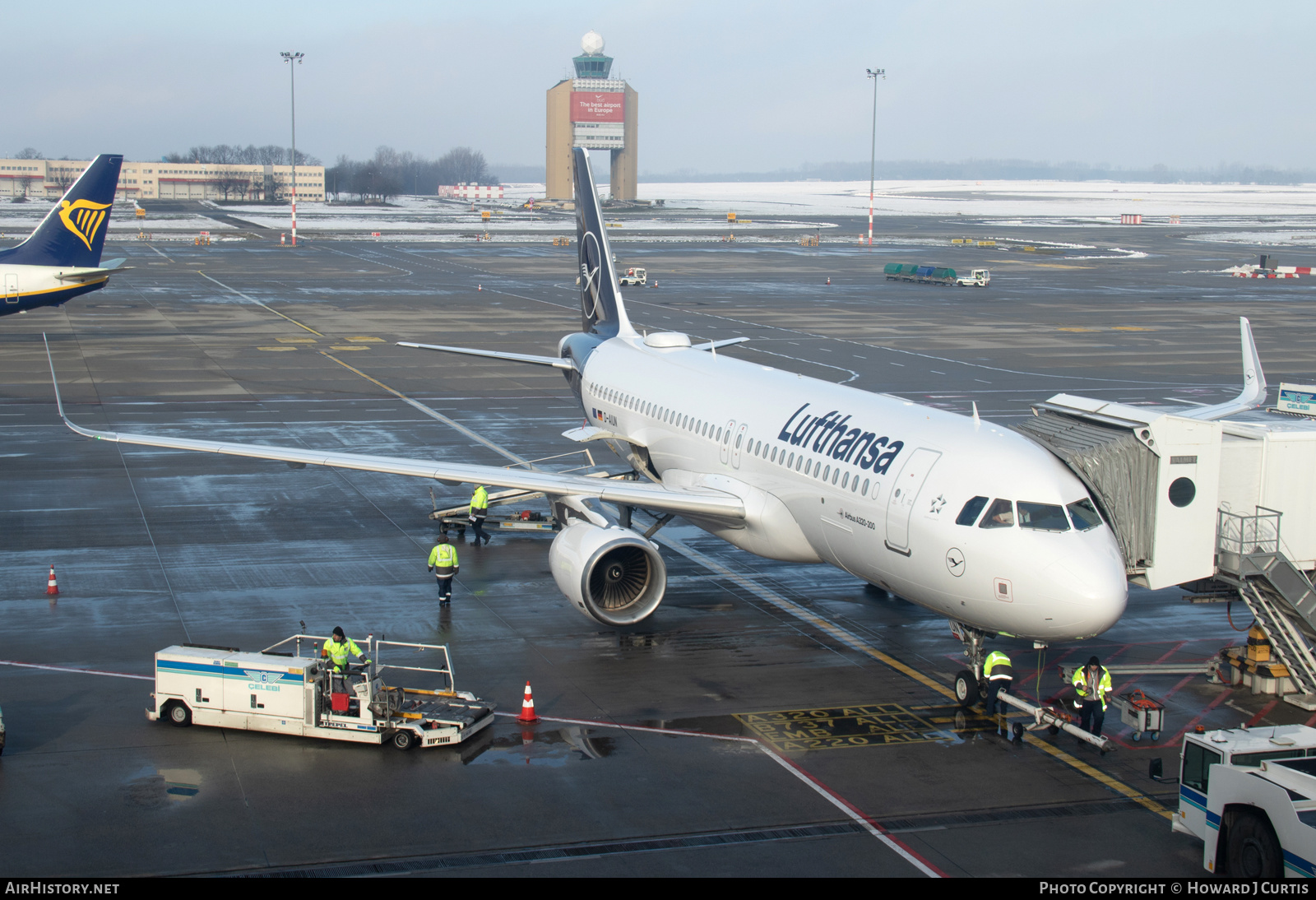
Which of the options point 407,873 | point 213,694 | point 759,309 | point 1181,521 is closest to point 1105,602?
point 1181,521

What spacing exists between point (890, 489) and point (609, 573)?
5.72m

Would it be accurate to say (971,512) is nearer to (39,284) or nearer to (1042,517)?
(1042,517)

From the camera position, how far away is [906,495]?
20.1m

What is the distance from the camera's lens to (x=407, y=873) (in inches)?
567

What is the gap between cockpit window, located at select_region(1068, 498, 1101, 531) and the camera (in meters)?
18.7

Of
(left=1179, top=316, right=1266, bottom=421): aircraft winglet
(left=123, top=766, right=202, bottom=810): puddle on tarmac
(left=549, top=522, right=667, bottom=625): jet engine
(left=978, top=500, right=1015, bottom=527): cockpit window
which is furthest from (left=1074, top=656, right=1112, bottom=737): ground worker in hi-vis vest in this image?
(left=123, top=766, right=202, bottom=810): puddle on tarmac

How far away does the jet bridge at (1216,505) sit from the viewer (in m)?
19.7

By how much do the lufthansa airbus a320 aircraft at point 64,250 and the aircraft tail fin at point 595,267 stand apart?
104ft

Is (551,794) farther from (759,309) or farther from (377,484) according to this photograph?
(759,309)

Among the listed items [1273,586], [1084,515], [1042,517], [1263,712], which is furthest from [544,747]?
[1273,586]

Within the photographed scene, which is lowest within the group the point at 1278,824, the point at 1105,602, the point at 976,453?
the point at 1278,824

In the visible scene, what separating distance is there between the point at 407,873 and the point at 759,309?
2639 inches

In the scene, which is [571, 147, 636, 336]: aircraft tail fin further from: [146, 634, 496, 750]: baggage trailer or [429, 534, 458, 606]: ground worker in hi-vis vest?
[146, 634, 496, 750]: baggage trailer

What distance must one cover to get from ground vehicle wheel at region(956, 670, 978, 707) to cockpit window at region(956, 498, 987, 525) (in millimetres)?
2734
